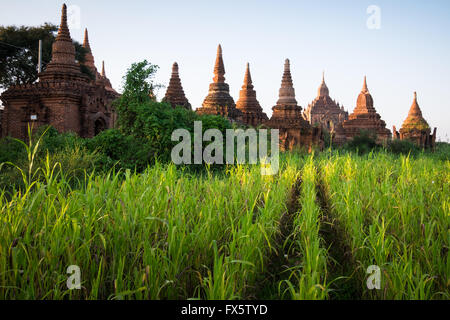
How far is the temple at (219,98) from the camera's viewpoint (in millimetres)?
15375

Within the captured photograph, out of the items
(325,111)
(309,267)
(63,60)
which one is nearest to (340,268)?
(309,267)

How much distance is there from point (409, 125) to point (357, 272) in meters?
27.4

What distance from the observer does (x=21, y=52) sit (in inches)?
907

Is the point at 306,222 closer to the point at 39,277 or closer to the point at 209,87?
the point at 39,277

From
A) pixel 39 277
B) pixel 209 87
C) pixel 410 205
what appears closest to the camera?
pixel 39 277

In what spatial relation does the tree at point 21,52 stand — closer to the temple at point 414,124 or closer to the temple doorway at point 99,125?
the temple doorway at point 99,125

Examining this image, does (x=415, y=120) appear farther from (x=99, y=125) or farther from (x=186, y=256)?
(x=186, y=256)

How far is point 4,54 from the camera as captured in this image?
74.8 ft

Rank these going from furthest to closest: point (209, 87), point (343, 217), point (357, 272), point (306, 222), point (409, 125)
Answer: point (409, 125) → point (209, 87) → point (343, 217) → point (306, 222) → point (357, 272)

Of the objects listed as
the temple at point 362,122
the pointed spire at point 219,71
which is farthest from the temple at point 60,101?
the temple at point 362,122

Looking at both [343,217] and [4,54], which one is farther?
[4,54]

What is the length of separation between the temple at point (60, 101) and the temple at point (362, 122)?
14.8 m

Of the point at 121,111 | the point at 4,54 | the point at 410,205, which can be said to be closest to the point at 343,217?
the point at 410,205

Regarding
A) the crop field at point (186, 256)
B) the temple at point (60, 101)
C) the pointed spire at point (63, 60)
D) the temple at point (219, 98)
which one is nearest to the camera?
the crop field at point (186, 256)
